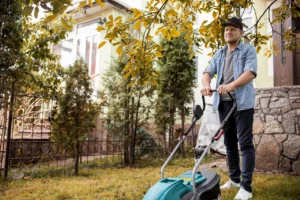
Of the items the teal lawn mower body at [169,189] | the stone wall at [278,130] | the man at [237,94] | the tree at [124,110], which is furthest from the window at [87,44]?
the teal lawn mower body at [169,189]

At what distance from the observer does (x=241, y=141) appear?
2744mm

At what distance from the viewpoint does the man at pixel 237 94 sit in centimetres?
266

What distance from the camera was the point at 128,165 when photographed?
20.0ft

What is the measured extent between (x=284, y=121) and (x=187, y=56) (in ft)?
12.3

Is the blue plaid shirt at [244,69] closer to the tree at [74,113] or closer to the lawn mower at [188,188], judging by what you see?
the lawn mower at [188,188]

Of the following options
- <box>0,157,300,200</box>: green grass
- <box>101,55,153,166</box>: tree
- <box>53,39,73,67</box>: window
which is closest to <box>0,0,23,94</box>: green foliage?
<box>0,157,300,200</box>: green grass

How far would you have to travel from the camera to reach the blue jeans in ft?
8.79

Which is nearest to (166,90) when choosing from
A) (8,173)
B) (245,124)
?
(8,173)

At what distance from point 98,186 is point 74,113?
1.64 metres

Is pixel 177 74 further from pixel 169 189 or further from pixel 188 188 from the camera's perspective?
pixel 169 189

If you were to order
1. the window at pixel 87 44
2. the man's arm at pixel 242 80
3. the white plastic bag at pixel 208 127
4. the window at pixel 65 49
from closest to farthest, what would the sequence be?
the man's arm at pixel 242 80 → the white plastic bag at pixel 208 127 → the window at pixel 87 44 → the window at pixel 65 49

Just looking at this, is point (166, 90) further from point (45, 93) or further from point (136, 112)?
point (45, 93)

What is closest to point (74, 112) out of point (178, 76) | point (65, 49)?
point (178, 76)

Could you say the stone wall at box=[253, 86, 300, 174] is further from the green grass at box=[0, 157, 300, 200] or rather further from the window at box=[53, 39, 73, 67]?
the window at box=[53, 39, 73, 67]
